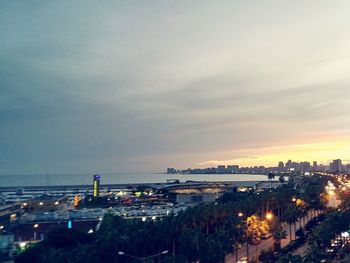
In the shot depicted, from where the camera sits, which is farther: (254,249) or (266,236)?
(266,236)

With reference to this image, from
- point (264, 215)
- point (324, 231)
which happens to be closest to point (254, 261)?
point (324, 231)

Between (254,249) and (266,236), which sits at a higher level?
(266,236)

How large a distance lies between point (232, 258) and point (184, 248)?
31.2 feet

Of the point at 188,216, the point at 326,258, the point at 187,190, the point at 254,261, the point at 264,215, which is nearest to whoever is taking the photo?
the point at 326,258

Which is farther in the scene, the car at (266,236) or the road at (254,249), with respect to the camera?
the car at (266,236)

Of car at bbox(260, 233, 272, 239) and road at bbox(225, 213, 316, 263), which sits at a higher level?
car at bbox(260, 233, 272, 239)

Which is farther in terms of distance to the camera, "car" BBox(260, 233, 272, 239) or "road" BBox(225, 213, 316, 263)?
"car" BBox(260, 233, 272, 239)

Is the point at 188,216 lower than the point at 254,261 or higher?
higher

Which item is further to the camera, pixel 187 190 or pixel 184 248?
pixel 187 190

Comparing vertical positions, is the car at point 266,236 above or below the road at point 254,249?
above

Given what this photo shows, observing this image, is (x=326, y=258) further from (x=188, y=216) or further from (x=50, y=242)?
(x=50, y=242)

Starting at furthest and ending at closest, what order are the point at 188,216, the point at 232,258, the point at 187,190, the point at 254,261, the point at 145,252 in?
the point at 187,190 < the point at 188,216 < the point at 232,258 < the point at 254,261 < the point at 145,252

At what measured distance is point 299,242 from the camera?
46406mm

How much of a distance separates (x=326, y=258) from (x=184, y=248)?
38.2ft
